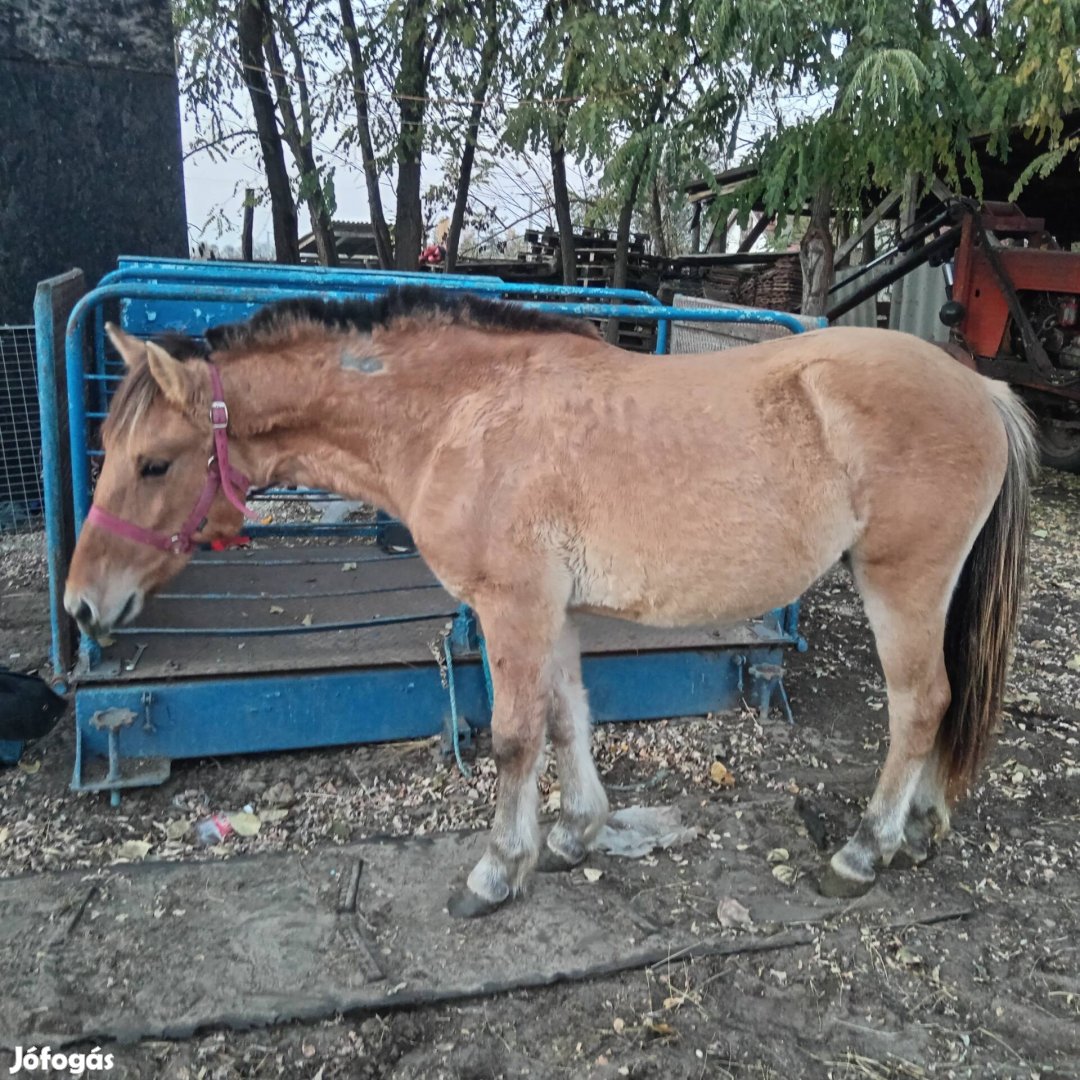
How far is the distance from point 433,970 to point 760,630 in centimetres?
220

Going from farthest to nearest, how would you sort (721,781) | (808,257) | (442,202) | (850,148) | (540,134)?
(442,202) < (540,134) < (808,257) < (850,148) < (721,781)

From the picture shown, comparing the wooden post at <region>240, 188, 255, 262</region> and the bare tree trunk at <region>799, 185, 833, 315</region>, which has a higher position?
the wooden post at <region>240, 188, 255, 262</region>

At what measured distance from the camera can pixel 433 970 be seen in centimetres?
255

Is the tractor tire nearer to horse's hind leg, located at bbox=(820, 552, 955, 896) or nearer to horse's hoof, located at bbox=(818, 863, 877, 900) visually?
horse's hind leg, located at bbox=(820, 552, 955, 896)

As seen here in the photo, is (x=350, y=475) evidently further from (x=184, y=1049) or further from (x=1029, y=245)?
(x=1029, y=245)

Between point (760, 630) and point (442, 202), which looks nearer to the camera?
point (760, 630)

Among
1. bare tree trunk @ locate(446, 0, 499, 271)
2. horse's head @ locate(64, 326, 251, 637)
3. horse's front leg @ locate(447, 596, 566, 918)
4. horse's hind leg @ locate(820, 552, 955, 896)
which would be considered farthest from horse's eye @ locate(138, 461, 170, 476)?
bare tree trunk @ locate(446, 0, 499, 271)

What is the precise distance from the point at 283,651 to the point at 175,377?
1.47 metres

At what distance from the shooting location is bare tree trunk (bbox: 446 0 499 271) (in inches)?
369

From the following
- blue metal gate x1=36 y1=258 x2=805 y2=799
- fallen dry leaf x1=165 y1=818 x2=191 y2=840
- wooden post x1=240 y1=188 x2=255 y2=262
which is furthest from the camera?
wooden post x1=240 y1=188 x2=255 y2=262

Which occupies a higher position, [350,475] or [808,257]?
[808,257]

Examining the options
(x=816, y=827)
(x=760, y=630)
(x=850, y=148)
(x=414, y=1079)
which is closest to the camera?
(x=414, y=1079)

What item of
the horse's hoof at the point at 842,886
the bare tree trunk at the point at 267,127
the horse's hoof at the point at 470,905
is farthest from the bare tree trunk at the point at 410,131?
the horse's hoof at the point at 842,886

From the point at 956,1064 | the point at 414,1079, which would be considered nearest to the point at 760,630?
the point at 956,1064
